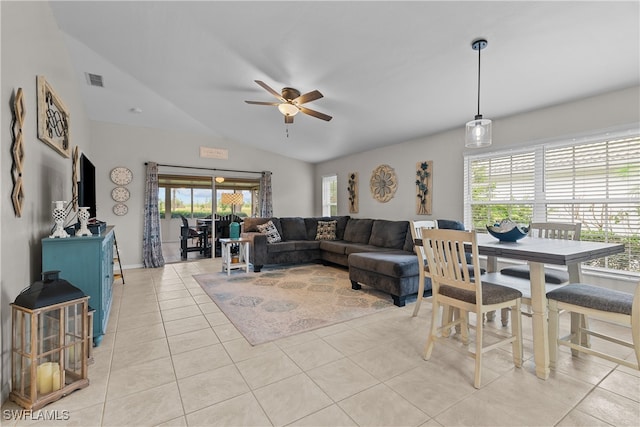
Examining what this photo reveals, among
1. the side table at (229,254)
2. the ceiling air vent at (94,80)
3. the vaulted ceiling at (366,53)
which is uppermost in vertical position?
the ceiling air vent at (94,80)

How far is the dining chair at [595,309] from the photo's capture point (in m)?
1.69

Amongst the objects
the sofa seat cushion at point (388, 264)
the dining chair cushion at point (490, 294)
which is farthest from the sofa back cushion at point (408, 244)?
the dining chair cushion at point (490, 294)

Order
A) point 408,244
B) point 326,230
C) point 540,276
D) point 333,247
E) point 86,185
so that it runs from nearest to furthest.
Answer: point 540,276, point 86,185, point 408,244, point 333,247, point 326,230

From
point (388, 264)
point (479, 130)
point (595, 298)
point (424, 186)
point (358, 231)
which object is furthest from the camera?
point (358, 231)

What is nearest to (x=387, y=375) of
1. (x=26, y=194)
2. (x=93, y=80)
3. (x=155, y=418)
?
(x=155, y=418)

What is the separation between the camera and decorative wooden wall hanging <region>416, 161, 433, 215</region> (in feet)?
15.9

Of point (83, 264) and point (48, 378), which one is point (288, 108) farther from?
point (48, 378)

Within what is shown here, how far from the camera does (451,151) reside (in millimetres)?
4516

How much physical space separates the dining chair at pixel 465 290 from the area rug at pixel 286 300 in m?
1.12

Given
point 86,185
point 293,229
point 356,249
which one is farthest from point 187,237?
point 356,249

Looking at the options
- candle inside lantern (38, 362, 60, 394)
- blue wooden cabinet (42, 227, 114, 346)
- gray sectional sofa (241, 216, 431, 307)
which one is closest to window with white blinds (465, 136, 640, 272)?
gray sectional sofa (241, 216, 431, 307)

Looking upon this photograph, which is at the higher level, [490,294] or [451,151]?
[451,151]

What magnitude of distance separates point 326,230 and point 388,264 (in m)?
2.67

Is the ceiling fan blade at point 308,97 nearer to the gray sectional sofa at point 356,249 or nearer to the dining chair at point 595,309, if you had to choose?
the gray sectional sofa at point 356,249
